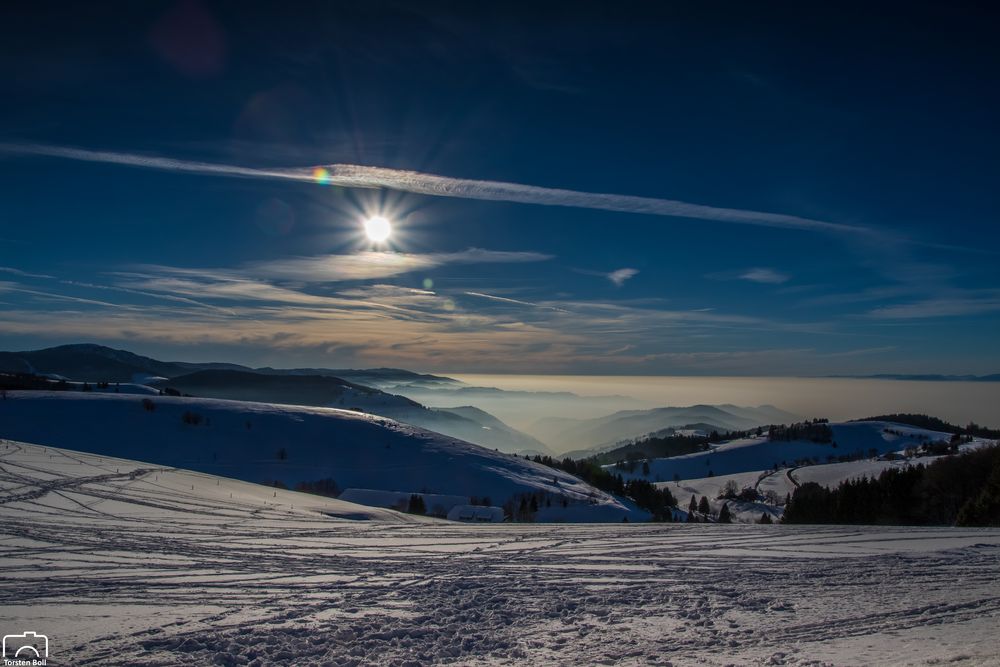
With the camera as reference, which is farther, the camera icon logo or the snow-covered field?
the snow-covered field

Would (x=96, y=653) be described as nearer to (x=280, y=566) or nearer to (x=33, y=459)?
(x=280, y=566)

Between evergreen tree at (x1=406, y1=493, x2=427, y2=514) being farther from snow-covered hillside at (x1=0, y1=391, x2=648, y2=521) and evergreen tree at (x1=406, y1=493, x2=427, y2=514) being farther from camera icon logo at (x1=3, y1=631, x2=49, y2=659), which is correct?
camera icon logo at (x1=3, y1=631, x2=49, y2=659)

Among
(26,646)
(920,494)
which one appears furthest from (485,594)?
(920,494)

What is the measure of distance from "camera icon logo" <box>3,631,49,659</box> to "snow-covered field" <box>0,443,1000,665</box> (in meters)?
0.17

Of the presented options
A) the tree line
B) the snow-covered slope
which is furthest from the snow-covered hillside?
the snow-covered slope

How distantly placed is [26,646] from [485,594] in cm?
718

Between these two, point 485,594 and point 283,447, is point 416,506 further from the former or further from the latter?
point 485,594

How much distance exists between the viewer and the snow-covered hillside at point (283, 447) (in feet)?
241

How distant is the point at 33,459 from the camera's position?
29.1 meters

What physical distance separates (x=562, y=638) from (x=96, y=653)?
6.75m

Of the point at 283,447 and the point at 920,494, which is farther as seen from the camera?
the point at 283,447

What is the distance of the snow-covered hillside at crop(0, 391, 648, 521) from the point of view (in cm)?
7338

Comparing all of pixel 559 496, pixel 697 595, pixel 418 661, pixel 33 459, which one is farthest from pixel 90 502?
pixel 559 496

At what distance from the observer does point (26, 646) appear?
26.0 feet
